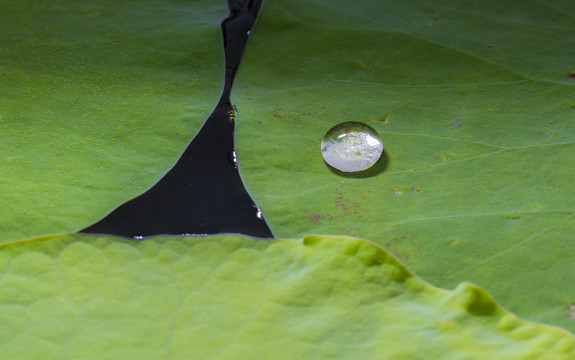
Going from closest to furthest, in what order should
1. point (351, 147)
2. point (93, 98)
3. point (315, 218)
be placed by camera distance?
point (315, 218), point (351, 147), point (93, 98)

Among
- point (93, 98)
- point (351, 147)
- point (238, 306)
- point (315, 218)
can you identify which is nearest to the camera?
point (238, 306)

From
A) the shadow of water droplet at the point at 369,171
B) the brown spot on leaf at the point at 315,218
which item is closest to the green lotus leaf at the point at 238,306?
the brown spot on leaf at the point at 315,218

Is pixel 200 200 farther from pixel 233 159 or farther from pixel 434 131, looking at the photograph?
pixel 434 131

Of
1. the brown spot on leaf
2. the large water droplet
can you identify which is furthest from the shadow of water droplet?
the brown spot on leaf

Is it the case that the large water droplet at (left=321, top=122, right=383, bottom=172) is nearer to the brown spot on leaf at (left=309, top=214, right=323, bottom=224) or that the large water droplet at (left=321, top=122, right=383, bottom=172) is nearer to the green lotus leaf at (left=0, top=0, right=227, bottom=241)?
the brown spot on leaf at (left=309, top=214, right=323, bottom=224)

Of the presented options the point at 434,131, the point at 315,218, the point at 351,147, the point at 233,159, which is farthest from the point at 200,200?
the point at 434,131

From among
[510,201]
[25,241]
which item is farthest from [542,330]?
[25,241]
